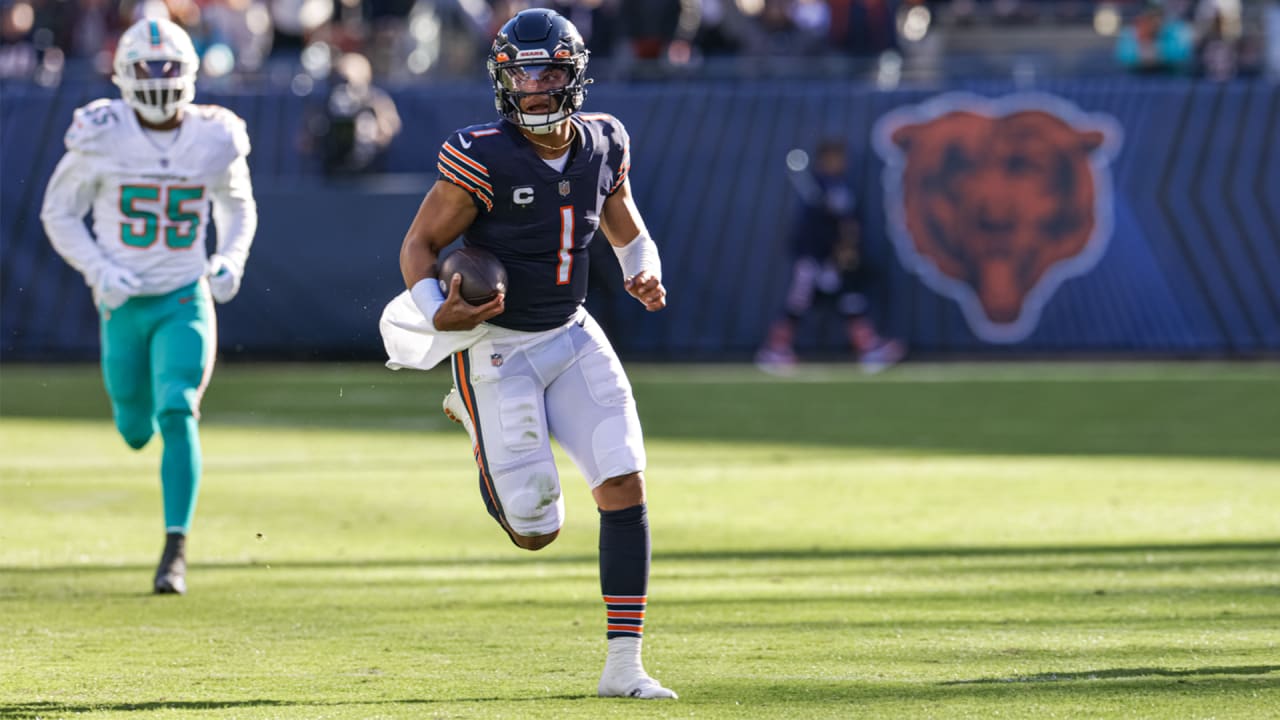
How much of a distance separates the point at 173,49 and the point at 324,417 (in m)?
7.31

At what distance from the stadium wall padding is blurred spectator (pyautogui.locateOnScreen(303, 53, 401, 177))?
21 cm

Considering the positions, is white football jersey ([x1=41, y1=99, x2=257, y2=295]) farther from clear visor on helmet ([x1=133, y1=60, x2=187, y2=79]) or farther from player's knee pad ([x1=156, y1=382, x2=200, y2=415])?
player's knee pad ([x1=156, y1=382, x2=200, y2=415])

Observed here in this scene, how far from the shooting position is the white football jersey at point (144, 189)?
25.5ft

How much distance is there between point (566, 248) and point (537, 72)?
51 centimetres

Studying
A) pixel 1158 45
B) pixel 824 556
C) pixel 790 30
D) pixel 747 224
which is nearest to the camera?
pixel 824 556

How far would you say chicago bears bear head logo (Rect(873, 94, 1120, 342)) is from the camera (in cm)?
1894

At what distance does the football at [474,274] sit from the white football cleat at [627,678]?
989 millimetres

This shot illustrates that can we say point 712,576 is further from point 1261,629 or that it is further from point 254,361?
point 254,361

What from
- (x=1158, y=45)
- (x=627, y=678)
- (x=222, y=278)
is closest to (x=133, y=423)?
(x=222, y=278)

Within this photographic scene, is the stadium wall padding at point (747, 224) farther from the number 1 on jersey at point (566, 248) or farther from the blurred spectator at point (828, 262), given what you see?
the number 1 on jersey at point (566, 248)

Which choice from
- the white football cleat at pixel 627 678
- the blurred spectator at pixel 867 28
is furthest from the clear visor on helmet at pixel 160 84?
the blurred spectator at pixel 867 28

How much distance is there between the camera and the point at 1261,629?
624cm

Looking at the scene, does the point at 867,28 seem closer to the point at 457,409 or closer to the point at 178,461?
the point at 178,461

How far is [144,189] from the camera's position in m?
7.81
